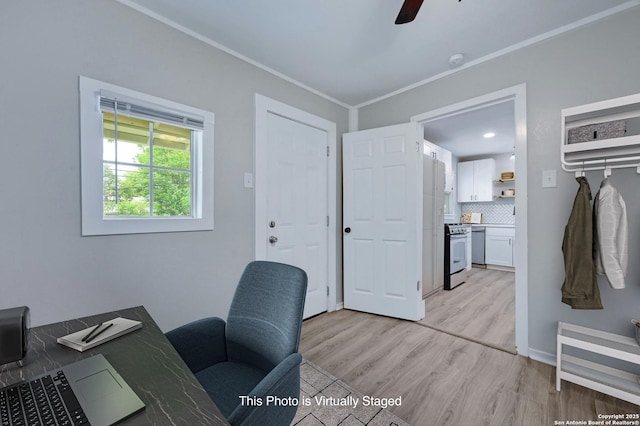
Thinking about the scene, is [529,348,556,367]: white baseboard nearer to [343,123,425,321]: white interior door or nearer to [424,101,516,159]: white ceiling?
[343,123,425,321]: white interior door

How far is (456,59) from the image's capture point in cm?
231

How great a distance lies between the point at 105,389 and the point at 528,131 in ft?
9.21

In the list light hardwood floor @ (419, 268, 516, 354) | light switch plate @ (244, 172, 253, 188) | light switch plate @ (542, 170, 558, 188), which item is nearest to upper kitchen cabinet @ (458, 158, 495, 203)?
light hardwood floor @ (419, 268, 516, 354)

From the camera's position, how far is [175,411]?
24.0 inches

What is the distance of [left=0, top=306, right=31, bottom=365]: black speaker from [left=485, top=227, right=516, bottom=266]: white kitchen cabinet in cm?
630

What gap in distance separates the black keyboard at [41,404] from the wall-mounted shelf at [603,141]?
256cm

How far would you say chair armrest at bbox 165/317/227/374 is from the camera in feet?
3.83

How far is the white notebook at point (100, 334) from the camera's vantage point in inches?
35.1

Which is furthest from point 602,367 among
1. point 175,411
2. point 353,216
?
point 175,411

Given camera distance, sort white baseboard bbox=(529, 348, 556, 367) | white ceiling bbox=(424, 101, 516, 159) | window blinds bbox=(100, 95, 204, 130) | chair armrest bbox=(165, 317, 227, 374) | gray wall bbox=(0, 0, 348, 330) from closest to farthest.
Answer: chair armrest bbox=(165, 317, 227, 374)
gray wall bbox=(0, 0, 348, 330)
window blinds bbox=(100, 95, 204, 130)
white baseboard bbox=(529, 348, 556, 367)
white ceiling bbox=(424, 101, 516, 159)

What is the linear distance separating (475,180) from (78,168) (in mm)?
6303

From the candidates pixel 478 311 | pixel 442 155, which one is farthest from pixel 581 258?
pixel 442 155

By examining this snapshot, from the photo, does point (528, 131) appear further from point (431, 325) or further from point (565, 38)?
point (431, 325)

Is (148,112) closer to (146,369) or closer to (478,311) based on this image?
(146,369)
